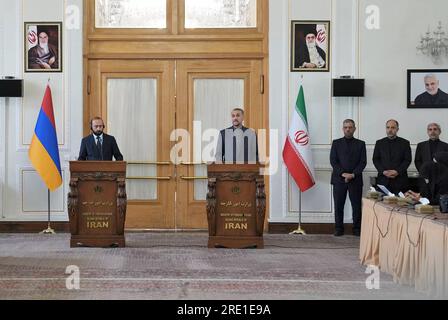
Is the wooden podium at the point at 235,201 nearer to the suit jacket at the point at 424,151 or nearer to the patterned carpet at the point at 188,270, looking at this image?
the patterned carpet at the point at 188,270

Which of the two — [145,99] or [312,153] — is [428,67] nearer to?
[312,153]

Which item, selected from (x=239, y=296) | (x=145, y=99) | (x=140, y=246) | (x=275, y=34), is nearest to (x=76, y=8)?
(x=145, y=99)

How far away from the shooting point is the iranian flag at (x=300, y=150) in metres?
10.6

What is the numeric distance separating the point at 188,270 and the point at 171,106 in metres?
4.06

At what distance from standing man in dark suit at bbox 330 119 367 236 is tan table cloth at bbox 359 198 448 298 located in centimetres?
225

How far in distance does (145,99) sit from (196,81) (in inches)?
29.4

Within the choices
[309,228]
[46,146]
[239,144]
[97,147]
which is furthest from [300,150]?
[46,146]

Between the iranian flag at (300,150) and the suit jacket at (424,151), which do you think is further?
the iranian flag at (300,150)

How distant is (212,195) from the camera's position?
8859 millimetres

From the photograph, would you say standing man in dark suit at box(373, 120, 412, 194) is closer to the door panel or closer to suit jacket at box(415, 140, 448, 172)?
suit jacket at box(415, 140, 448, 172)

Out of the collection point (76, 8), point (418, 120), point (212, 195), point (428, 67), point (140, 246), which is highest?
point (76, 8)

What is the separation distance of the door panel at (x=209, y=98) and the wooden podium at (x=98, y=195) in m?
2.25

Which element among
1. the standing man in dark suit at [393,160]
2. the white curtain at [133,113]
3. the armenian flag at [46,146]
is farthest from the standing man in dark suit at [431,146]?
the armenian flag at [46,146]

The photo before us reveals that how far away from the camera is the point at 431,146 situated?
1019 centimetres
